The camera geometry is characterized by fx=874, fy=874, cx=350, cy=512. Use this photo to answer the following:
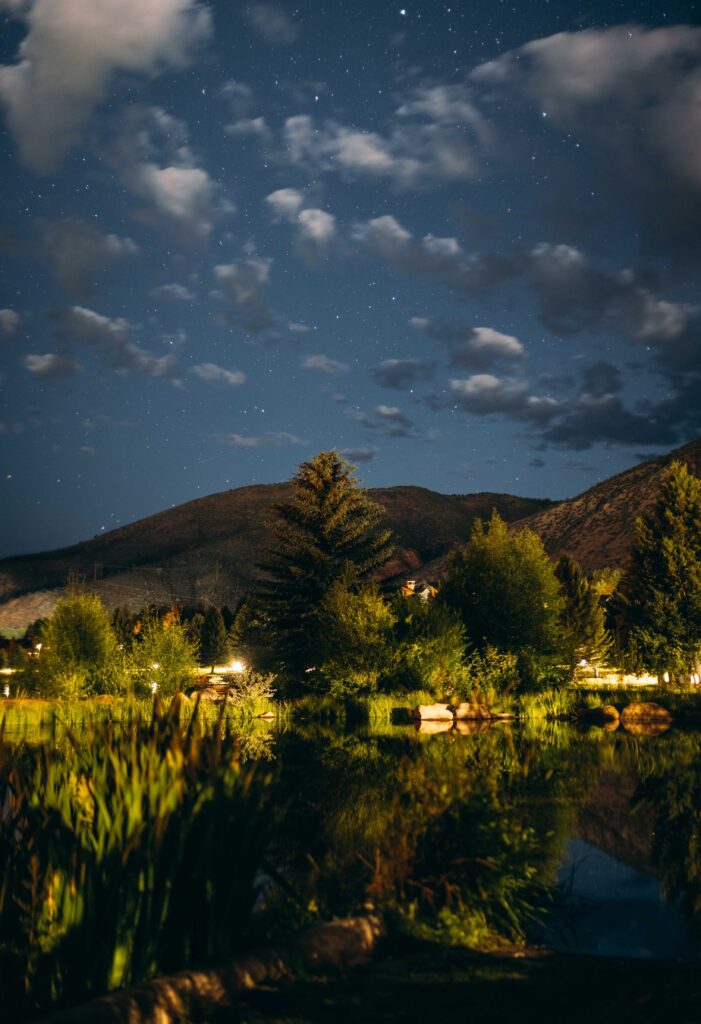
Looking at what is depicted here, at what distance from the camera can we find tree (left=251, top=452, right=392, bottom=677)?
148ft

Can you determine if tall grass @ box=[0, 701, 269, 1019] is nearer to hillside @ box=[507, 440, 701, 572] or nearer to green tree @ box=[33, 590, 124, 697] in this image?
green tree @ box=[33, 590, 124, 697]

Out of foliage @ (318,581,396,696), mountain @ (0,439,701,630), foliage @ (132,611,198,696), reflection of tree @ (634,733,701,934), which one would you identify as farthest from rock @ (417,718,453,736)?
mountain @ (0,439,701,630)

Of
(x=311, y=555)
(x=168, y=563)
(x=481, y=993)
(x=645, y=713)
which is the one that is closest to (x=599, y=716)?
(x=645, y=713)

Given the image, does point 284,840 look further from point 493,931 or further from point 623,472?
point 623,472

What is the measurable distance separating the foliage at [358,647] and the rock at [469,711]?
380cm

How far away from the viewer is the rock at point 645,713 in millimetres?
32969

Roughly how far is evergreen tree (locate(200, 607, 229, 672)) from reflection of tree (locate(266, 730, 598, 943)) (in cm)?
6071

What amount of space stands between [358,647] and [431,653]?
3.12 meters

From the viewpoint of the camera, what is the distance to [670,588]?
42500 millimetres

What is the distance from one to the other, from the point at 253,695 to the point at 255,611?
46.1 feet

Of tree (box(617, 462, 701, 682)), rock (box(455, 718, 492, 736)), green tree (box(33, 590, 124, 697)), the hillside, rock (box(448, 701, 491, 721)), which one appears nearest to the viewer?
rock (box(455, 718, 492, 736))

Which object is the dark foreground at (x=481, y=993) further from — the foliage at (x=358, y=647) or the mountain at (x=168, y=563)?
the mountain at (x=168, y=563)

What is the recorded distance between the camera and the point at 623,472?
12950 cm

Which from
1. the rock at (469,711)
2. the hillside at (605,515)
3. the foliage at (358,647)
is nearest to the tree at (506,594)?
the foliage at (358,647)
